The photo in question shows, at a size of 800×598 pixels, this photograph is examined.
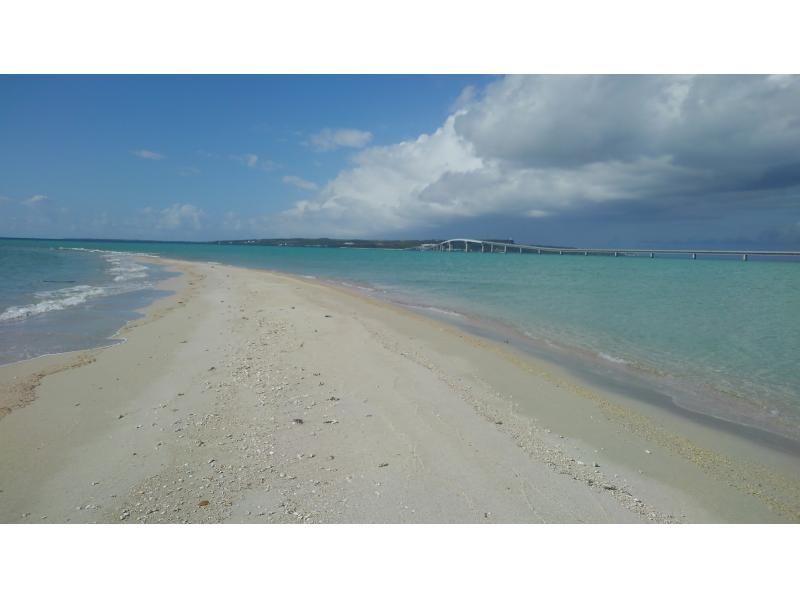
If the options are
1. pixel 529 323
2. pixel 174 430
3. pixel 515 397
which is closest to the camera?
pixel 174 430

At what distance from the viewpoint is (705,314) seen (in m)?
20.1

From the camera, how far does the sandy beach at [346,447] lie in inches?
172

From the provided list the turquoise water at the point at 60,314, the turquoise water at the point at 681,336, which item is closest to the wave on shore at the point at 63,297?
the turquoise water at the point at 60,314

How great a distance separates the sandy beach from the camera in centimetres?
437

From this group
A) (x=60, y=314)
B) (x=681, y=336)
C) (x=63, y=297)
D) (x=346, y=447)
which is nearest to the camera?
(x=346, y=447)

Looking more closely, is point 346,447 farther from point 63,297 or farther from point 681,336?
point 63,297

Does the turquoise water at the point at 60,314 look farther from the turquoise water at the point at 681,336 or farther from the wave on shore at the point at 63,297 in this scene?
the turquoise water at the point at 681,336

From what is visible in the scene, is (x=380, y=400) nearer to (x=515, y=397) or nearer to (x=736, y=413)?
(x=515, y=397)

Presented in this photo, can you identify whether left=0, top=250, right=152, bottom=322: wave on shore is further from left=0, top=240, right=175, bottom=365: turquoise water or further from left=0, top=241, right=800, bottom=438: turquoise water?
left=0, top=241, right=800, bottom=438: turquoise water

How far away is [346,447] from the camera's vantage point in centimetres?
556

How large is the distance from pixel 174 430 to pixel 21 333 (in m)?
9.72

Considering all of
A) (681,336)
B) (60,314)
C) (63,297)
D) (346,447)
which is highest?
(63,297)

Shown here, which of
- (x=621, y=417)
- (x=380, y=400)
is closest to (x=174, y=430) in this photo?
(x=380, y=400)

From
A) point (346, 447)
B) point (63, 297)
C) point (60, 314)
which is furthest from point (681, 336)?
point (63, 297)
